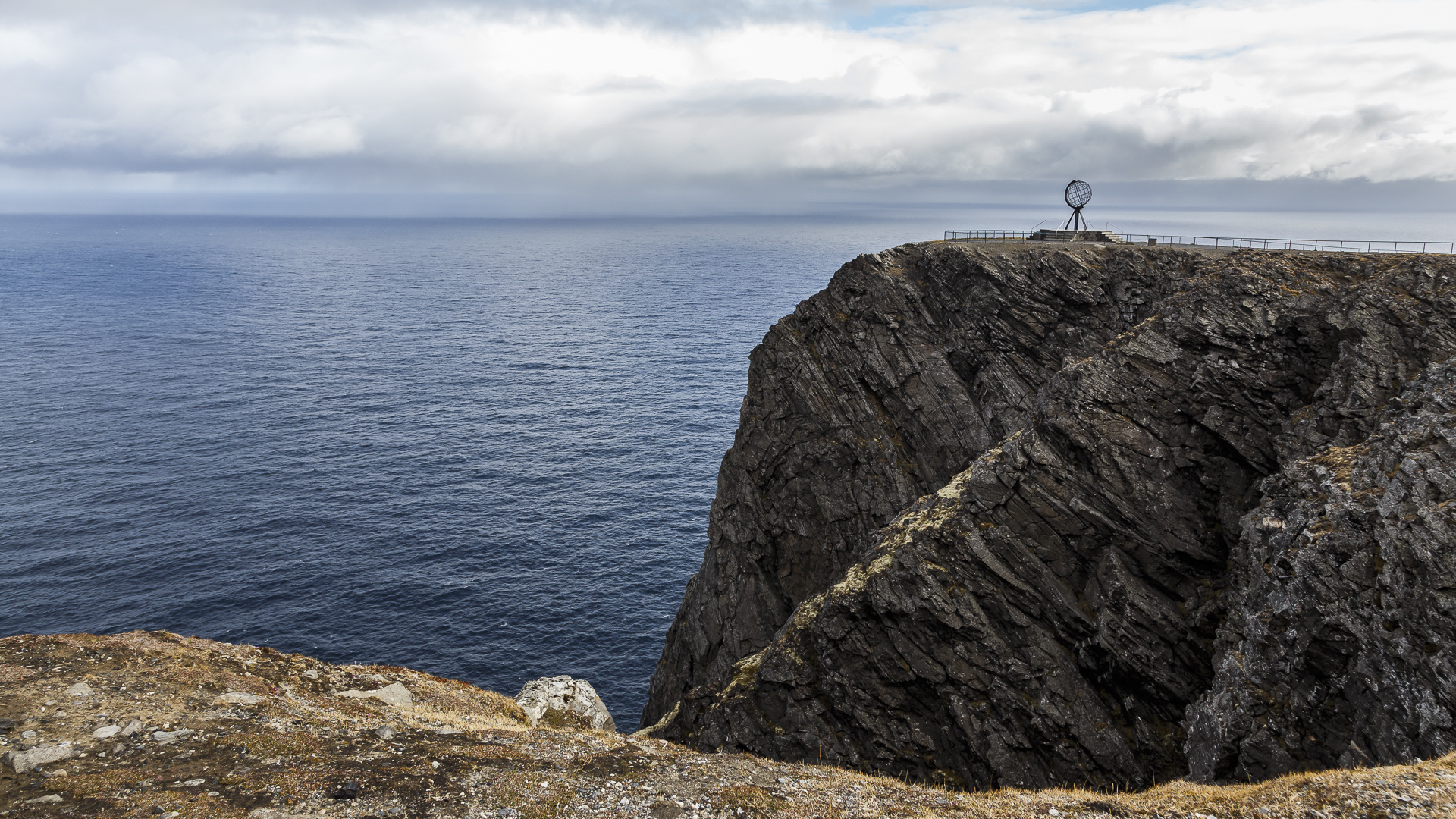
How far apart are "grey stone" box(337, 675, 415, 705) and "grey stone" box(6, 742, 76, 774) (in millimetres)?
10289

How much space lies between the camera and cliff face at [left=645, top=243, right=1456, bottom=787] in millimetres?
26141

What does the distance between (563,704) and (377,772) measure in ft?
61.7

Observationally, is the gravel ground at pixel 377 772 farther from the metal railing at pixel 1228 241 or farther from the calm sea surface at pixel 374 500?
the metal railing at pixel 1228 241

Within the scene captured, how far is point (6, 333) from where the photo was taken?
17462cm

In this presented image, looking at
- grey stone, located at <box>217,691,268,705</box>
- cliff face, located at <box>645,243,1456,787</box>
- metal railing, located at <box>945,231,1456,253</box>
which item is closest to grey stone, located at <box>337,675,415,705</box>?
grey stone, located at <box>217,691,268,705</box>

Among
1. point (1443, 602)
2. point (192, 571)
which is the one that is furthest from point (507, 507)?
point (1443, 602)

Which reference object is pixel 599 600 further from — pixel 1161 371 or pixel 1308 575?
pixel 1308 575

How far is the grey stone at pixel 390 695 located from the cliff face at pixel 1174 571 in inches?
594

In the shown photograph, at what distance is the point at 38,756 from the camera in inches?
995

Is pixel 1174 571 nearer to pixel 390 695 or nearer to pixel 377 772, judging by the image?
pixel 377 772

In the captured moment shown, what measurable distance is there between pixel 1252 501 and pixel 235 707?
4362 cm

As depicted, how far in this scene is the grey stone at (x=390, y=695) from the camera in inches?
1400

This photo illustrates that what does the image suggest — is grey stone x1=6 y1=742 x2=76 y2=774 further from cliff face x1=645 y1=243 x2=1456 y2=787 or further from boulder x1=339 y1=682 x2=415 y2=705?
cliff face x1=645 y1=243 x2=1456 y2=787

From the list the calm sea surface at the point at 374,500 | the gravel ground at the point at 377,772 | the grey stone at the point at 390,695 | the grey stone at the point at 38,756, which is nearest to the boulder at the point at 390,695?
the grey stone at the point at 390,695
